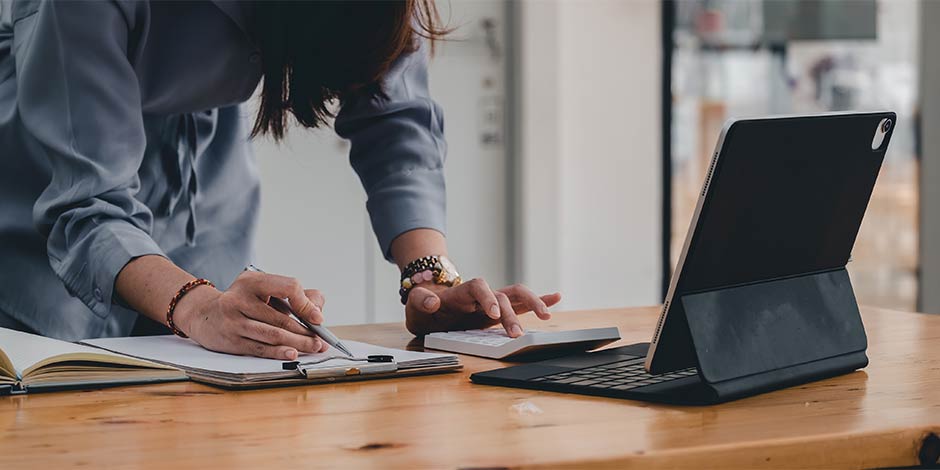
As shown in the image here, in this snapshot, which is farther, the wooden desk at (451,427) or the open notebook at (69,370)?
the open notebook at (69,370)

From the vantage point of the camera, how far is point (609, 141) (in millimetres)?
4184

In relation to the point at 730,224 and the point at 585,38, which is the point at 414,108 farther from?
the point at 585,38

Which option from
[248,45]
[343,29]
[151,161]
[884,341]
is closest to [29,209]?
[151,161]

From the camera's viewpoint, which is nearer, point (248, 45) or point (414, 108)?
point (248, 45)

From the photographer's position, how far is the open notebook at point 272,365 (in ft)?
3.44

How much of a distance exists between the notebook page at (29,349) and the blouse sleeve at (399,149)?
21.1 inches

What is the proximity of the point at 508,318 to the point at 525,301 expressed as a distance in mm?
82

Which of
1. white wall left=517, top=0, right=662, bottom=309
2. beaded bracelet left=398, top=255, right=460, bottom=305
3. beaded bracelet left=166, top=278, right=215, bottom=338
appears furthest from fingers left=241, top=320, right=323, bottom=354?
white wall left=517, top=0, right=662, bottom=309

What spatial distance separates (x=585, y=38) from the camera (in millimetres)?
4105

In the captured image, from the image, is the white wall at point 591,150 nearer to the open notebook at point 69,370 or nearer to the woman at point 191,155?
the woman at point 191,155

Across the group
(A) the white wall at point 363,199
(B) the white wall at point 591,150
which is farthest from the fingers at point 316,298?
(B) the white wall at point 591,150

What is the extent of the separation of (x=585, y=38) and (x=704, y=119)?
55 centimetres

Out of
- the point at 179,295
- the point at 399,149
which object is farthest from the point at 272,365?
the point at 399,149

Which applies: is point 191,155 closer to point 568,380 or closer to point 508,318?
point 508,318
